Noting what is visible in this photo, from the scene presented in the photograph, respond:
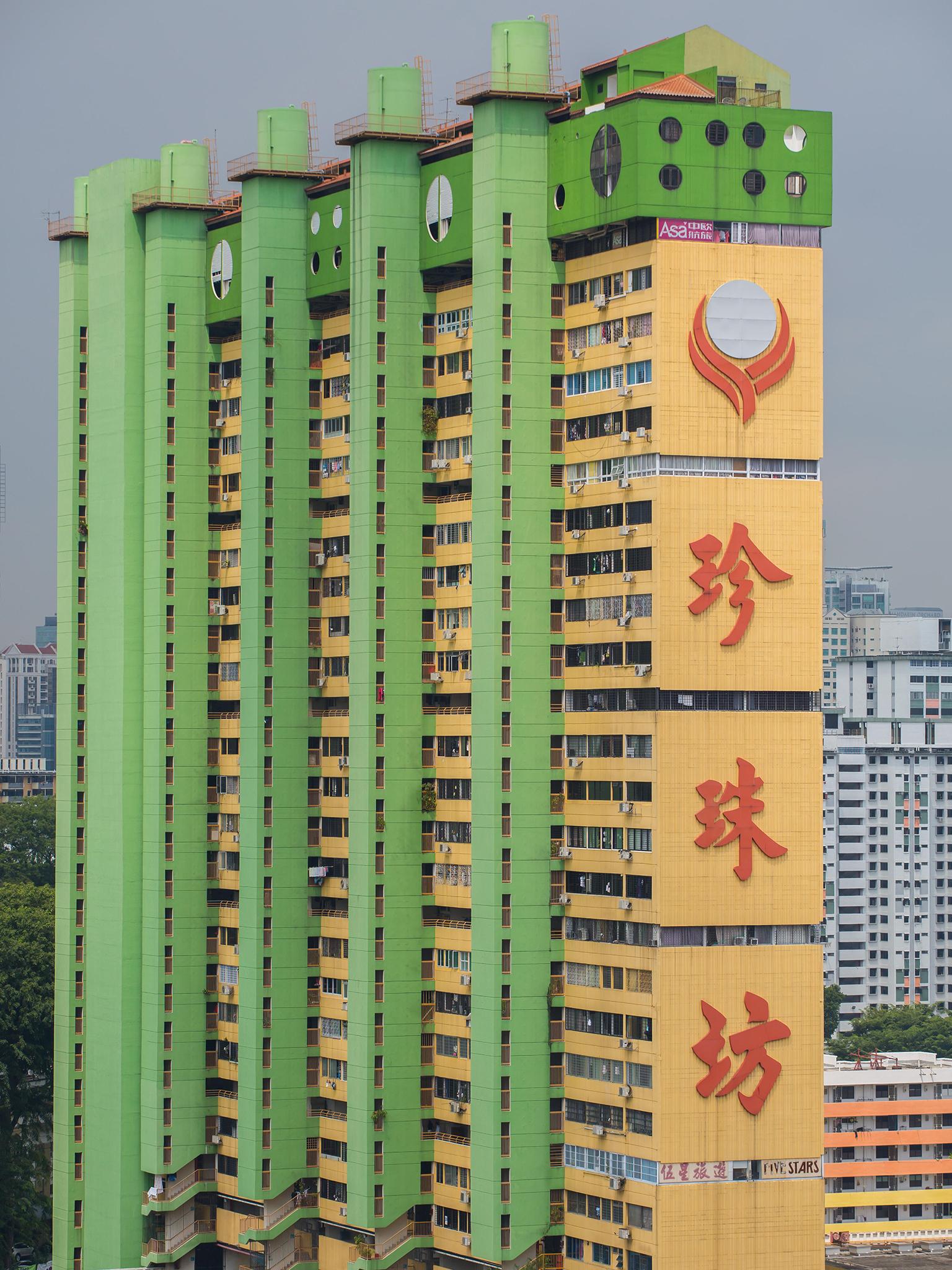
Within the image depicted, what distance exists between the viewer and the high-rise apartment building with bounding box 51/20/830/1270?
67.8 metres

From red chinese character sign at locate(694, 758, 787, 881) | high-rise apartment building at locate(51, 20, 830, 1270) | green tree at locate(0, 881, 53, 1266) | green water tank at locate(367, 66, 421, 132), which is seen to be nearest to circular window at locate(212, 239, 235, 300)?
high-rise apartment building at locate(51, 20, 830, 1270)

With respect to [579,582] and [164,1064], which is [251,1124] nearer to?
[164,1064]

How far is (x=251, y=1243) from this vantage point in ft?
261

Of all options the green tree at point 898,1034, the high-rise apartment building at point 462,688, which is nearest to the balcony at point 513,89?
the high-rise apartment building at point 462,688

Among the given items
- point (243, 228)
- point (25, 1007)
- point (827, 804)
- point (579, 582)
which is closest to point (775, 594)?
point (579, 582)

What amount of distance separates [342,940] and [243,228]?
24.6m

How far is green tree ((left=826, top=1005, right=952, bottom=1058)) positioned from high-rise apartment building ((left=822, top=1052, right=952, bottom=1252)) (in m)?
33.8

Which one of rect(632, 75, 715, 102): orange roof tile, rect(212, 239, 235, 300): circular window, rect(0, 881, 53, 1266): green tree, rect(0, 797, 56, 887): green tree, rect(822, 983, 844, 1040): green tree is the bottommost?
rect(822, 983, 844, 1040): green tree

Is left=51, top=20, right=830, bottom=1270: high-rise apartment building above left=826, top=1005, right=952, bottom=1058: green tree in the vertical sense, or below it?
above

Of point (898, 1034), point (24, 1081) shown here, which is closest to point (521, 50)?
point (24, 1081)

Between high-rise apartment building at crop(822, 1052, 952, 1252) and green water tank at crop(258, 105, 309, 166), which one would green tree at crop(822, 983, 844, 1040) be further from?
green water tank at crop(258, 105, 309, 166)

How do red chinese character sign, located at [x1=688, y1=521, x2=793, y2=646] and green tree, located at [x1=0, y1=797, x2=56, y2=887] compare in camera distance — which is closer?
red chinese character sign, located at [x1=688, y1=521, x2=793, y2=646]

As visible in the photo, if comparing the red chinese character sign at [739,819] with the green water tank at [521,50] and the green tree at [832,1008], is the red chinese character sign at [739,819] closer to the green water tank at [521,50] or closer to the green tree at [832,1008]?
the green water tank at [521,50]

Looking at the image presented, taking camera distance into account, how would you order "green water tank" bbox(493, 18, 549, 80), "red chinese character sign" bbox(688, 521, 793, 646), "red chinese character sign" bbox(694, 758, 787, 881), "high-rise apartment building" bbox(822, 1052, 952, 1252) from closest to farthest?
1. "red chinese character sign" bbox(694, 758, 787, 881)
2. "red chinese character sign" bbox(688, 521, 793, 646)
3. "green water tank" bbox(493, 18, 549, 80)
4. "high-rise apartment building" bbox(822, 1052, 952, 1252)
